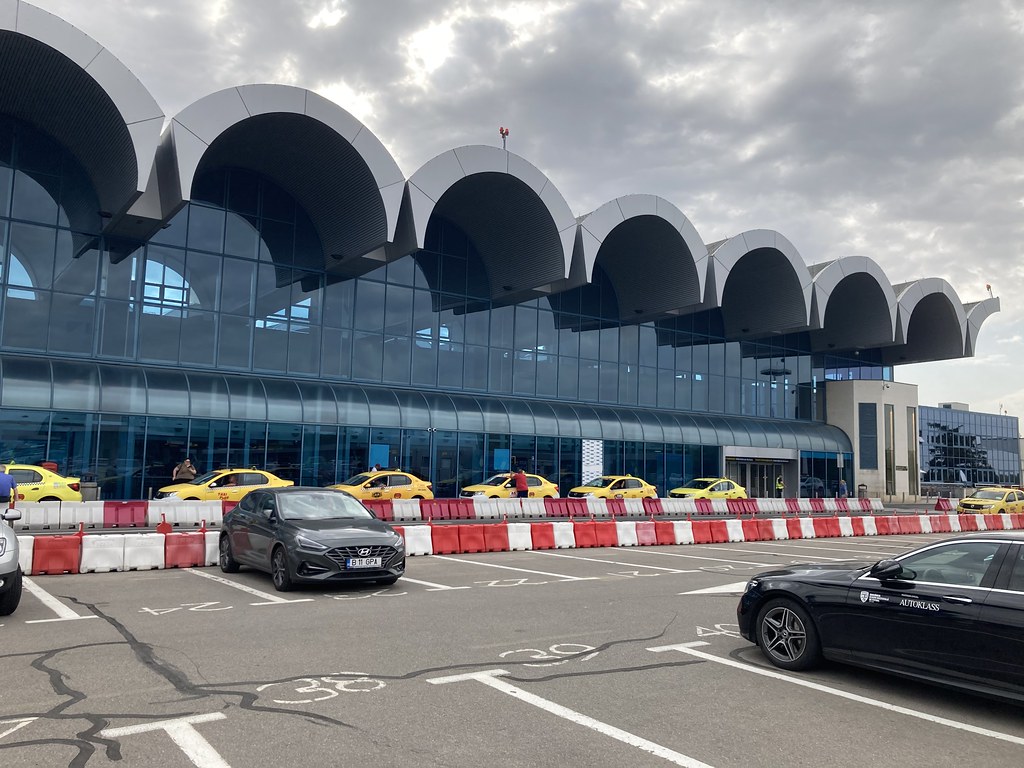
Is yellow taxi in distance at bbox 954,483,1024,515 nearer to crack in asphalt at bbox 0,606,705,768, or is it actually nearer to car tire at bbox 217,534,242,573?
car tire at bbox 217,534,242,573

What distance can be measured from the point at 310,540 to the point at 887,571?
751 cm

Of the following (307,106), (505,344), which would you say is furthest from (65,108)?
(505,344)

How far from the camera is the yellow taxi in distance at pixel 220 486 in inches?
937

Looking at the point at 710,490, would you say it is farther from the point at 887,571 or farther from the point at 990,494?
the point at 887,571

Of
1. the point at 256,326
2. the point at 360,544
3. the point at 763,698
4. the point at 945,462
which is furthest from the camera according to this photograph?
the point at 945,462

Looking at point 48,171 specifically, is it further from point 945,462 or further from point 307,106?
point 945,462

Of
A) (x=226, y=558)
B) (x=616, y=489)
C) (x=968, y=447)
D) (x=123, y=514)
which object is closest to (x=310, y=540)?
(x=226, y=558)

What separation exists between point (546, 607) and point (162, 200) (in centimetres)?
2215

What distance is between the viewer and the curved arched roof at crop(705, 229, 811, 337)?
3716cm

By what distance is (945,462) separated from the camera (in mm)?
77250

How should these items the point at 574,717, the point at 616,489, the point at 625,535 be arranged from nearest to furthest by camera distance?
the point at 574,717, the point at 625,535, the point at 616,489

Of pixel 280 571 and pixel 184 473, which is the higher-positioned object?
pixel 184 473

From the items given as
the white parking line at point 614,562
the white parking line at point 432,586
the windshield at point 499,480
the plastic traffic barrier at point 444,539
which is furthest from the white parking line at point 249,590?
the windshield at point 499,480

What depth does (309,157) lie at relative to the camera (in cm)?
2986
